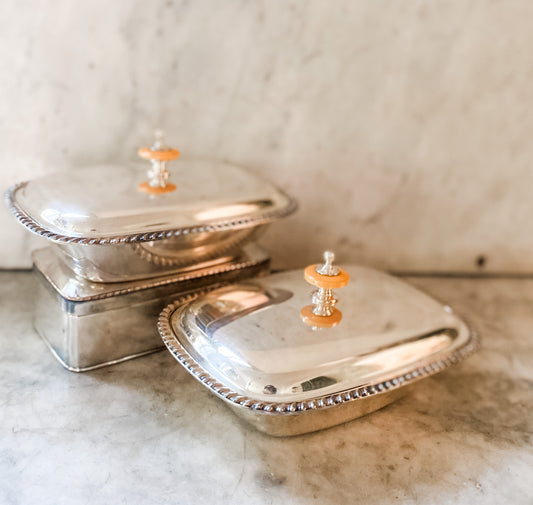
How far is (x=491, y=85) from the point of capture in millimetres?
963

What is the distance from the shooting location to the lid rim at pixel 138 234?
25.1 inches

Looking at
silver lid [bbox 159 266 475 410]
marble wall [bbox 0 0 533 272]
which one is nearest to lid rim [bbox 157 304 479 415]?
silver lid [bbox 159 266 475 410]

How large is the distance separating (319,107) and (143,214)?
1.25ft

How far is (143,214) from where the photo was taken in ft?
2.23

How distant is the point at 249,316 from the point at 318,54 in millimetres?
446

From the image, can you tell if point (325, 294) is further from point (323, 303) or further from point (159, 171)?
point (159, 171)

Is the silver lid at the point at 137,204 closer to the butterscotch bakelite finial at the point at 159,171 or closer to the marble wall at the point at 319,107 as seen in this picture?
the butterscotch bakelite finial at the point at 159,171

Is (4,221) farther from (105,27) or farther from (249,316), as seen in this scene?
(249,316)

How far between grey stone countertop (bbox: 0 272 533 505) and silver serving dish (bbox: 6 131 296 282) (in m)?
0.13

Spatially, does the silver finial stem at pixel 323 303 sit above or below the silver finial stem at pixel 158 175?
below

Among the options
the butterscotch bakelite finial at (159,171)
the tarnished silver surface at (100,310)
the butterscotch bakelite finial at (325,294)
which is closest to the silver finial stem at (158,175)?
the butterscotch bakelite finial at (159,171)

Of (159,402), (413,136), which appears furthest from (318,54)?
(159,402)

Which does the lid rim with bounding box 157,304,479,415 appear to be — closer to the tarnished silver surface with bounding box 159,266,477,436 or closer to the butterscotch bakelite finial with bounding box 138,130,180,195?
the tarnished silver surface with bounding box 159,266,477,436

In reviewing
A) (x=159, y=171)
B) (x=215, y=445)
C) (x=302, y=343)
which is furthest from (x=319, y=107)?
(x=215, y=445)
